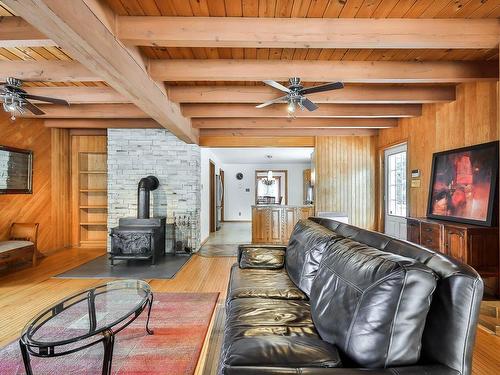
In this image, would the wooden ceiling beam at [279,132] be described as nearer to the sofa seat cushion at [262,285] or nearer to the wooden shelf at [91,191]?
the wooden shelf at [91,191]

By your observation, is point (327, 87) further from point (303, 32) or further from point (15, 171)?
point (15, 171)

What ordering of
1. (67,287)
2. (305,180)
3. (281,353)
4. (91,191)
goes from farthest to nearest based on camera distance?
1. (305,180)
2. (91,191)
3. (67,287)
4. (281,353)

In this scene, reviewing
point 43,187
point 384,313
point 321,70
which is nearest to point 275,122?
point 321,70

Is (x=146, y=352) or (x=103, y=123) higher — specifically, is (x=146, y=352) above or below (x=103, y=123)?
below

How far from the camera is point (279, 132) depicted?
5988mm

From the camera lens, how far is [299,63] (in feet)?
9.71

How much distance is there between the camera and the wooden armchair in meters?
4.07

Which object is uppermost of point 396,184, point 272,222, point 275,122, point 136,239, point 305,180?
point 275,122

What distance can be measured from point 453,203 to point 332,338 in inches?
126

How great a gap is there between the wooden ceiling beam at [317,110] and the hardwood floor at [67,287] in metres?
2.40

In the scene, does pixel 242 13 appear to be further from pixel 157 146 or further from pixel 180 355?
pixel 157 146

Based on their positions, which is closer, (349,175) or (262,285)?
(262,285)

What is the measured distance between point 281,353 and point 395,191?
523 centimetres

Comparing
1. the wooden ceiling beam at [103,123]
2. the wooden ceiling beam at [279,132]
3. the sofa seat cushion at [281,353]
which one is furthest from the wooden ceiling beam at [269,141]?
the sofa seat cushion at [281,353]
